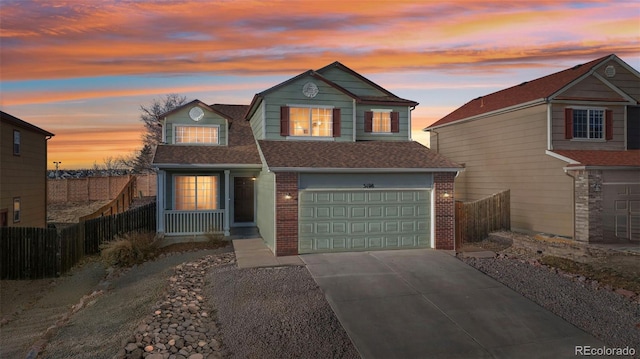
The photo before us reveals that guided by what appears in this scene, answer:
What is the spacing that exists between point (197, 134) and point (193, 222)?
4084 millimetres

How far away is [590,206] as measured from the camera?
14000 mm

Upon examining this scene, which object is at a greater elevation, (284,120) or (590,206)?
(284,120)

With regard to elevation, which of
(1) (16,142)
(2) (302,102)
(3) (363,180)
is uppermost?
(2) (302,102)

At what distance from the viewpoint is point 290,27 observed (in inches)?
531

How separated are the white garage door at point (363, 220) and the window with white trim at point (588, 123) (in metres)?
8.16

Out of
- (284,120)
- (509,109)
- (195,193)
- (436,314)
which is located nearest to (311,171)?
(284,120)

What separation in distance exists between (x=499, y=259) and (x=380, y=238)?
3.64 metres

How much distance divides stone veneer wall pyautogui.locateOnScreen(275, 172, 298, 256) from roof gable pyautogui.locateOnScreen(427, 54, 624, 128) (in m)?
11.1

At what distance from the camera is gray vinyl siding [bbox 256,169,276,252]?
12250 mm

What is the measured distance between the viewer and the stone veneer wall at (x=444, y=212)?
1295 cm

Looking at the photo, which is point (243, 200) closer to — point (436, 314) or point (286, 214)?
point (286, 214)

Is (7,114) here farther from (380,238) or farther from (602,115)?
(602,115)

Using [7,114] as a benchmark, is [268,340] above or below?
below

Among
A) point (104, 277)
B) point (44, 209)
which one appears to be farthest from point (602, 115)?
point (44, 209)
